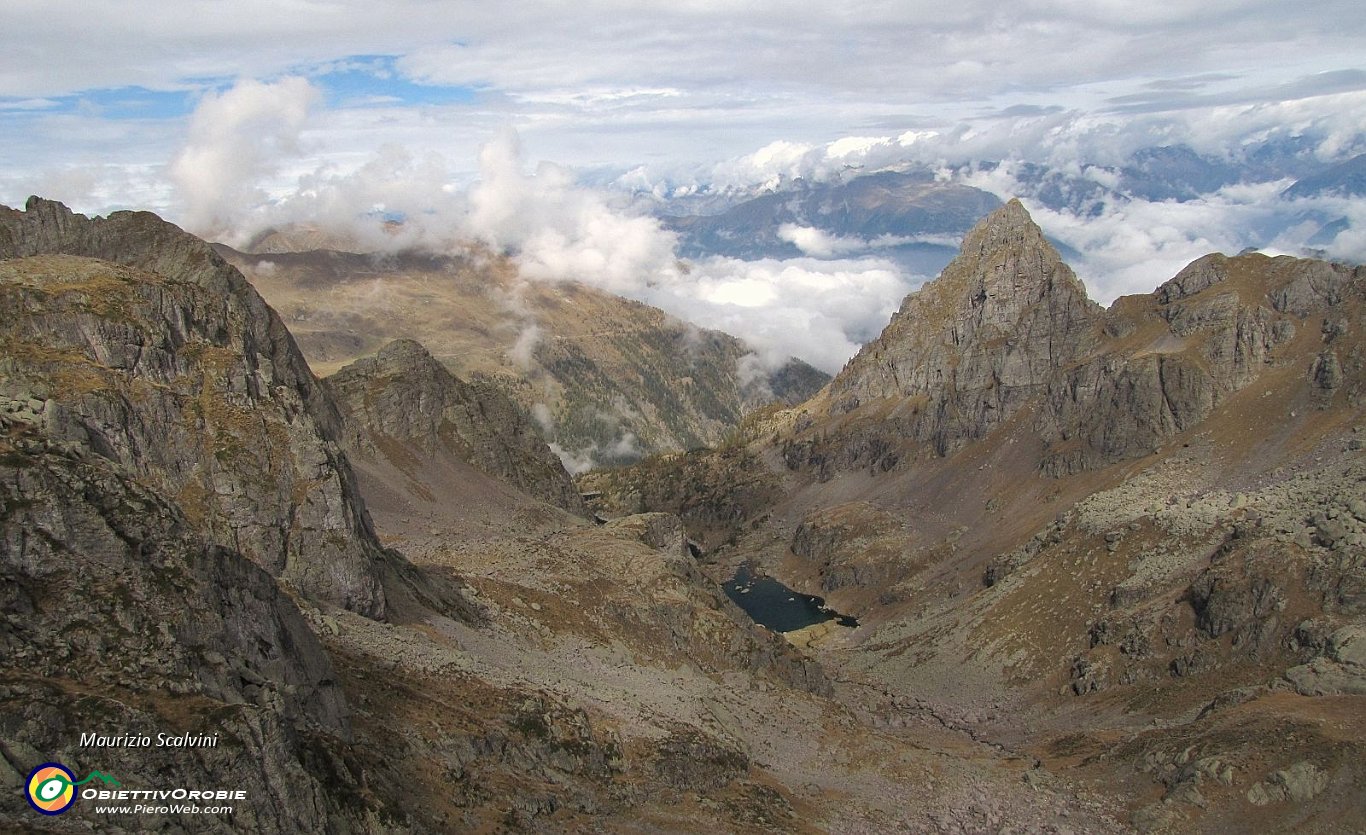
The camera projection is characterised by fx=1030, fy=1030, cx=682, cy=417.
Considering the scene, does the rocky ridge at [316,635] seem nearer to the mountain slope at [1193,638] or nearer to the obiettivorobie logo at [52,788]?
the obiettivorobie logo at [52,788]

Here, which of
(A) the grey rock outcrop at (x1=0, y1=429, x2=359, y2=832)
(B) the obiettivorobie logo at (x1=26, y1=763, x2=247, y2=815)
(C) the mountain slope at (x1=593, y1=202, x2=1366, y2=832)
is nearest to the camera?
(B) the obiettivorobie logo at (x1=26, y1=763, x2=247, y2=815)

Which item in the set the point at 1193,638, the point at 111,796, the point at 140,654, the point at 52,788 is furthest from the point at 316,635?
the point at 1193,638

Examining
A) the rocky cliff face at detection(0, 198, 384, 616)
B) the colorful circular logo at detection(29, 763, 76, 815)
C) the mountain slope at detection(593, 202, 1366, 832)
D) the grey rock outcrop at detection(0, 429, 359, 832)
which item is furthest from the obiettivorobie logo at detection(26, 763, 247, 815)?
the mountain slope at detection(593, 202, 1366, 832)

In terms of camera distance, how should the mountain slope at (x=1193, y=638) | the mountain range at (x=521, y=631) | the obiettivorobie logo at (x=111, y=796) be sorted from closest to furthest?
the obiettivorobie logo at (x=111, y=796) < the mountain range at (x=521, y=631) < the mountain slope at (x=1193, y=638)

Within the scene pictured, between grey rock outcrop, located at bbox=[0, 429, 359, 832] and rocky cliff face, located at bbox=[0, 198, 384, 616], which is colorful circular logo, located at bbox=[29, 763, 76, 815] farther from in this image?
rocky cliff face, located at bbox=[0, 198, 384, 616]

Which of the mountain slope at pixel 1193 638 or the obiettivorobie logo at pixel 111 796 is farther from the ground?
the obiettivorobie logo at pixel 111 796

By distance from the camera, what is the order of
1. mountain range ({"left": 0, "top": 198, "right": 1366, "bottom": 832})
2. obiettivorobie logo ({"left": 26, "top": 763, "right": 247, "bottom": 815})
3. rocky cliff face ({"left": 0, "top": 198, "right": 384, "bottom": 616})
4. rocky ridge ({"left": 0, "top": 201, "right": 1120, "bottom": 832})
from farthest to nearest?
rocky cliff face ({"left": 0, "top": 198, "right": 384, "bottom": 616})
mountain range ({"left": 0, "top": 198, "right": 1366, "bottom": 832})
rocky ridge ({"left": 0, "top": 201, "right": 1120, "bottom": 832})
obiettivorobie logo ({"left": 26, "top": 763, "right": 247, "bottom": 815})

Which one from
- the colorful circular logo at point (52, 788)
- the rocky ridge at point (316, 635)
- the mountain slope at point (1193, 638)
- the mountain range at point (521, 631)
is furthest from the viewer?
the mountain slope at point (1193, 638)

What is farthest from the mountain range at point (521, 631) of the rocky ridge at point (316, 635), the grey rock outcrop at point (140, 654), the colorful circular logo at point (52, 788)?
the colorful circular logo at point (52, 788)

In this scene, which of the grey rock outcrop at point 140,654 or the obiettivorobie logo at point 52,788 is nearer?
the obiettivorobie logo at point 52,788
